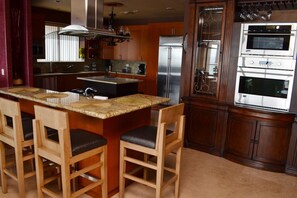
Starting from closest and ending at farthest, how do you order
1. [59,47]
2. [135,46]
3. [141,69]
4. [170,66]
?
[170,66] < [59,47] < [135,46] < [141,69]

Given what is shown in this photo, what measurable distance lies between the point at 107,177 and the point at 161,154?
2.19ft

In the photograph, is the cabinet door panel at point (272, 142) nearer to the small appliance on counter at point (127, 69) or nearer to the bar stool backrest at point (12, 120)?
the bar stool backrest at point (12, 120)

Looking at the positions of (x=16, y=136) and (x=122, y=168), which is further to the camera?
(x=122, y=168)

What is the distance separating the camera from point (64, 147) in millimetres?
1896

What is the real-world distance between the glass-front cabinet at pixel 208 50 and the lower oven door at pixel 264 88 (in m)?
0.36

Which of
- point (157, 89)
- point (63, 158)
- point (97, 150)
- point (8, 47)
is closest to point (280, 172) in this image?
point (97, 150)

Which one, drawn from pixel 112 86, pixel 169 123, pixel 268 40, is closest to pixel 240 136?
pixel 268 40

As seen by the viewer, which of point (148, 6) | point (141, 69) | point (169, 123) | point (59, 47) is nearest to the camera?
point (169, 123)

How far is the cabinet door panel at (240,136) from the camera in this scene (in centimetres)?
338

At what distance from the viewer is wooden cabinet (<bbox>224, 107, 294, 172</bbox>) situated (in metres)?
3.21

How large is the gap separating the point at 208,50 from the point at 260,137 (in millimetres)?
1500

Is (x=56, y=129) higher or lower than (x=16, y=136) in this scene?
higher

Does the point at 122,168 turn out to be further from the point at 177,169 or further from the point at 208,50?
the point at 208,50

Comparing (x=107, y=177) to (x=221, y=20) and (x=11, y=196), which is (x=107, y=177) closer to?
(x=11, y=196)
